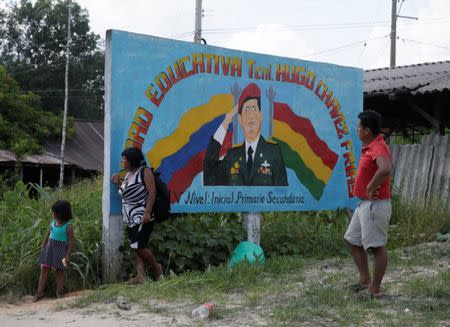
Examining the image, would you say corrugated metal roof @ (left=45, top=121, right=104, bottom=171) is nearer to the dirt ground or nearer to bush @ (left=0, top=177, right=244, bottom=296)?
bush @ (left=0, top=177, right=244, bottom=296)

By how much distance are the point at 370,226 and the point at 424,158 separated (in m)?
5.19

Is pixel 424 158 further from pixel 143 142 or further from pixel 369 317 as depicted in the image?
pixel 369 317

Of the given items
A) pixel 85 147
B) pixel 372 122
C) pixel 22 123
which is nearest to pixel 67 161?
pixel 85 147

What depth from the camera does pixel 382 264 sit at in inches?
189

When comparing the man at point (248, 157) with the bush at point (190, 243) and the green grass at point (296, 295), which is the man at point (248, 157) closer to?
the bush at point (190, 243)

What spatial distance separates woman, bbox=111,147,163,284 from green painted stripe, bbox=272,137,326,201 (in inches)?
80.3

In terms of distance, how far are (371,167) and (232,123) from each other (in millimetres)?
2389

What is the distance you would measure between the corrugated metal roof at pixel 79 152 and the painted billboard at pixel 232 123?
1731cm

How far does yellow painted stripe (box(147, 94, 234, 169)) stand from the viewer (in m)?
6.43

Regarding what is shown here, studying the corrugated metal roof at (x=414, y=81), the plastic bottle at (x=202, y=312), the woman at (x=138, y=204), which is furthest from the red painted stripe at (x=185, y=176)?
the corrugated metal roof at (x=414, y=81)

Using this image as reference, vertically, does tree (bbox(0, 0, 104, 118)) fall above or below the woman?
above

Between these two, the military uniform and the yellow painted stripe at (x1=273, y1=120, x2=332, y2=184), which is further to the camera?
the yellow painted stripe at (x1=273, y1=120, x2=332, y2=184)

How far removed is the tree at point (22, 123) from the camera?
2439 centimetres

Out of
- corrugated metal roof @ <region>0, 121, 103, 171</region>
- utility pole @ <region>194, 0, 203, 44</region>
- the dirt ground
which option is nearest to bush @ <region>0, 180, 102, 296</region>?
the dirt ground
